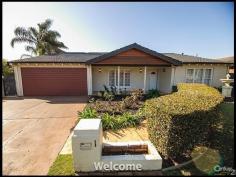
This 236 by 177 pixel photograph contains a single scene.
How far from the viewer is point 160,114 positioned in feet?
12.8

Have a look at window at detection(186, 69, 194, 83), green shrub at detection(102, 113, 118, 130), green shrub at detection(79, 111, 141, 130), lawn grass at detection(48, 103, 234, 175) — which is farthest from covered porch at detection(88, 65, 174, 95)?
lawn grass at detection(48, 103, 234, 175)

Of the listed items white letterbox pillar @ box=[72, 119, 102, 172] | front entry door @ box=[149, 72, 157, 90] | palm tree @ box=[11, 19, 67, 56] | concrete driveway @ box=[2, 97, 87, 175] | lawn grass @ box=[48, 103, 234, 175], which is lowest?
concrete driveway @ box=[2, 97, 87, 175]

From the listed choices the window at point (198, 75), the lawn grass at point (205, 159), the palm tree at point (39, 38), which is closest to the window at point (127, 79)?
the window at point (198, 75)

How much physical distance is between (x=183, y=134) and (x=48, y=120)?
6.00 m

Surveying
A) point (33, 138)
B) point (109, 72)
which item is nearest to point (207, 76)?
point (109, 72)

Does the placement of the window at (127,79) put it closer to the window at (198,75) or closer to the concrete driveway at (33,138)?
the window at (198,75)

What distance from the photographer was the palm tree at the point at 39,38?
2119 centimetres

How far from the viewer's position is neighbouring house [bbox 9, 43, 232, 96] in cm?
1274

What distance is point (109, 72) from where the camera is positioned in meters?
14.9

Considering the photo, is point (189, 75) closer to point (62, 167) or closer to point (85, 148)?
point (85, 148)

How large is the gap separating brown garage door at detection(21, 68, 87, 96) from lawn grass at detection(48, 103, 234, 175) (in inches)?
394

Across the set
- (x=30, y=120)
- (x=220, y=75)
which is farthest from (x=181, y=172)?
(x=220, y=75)

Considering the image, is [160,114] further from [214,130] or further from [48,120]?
[48,120]

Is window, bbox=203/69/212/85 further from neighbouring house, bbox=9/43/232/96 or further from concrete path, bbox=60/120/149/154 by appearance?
concrete path, bbox=60/120/149/154
